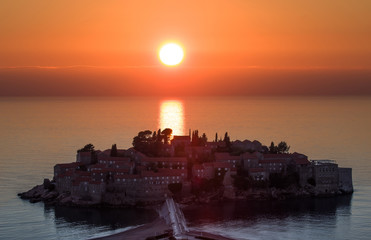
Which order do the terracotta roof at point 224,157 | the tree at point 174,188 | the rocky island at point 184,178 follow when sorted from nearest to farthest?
the rocky island at point 184,178 → the tree at point 174,188 → the terracotta roof at point 224,157

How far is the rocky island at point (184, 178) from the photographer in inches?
2525

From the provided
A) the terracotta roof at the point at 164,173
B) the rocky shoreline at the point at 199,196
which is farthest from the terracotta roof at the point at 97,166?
the terracotta roof at the point at 164,173

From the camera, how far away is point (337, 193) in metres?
68.7

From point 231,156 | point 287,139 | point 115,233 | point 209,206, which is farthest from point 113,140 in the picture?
point 115,233

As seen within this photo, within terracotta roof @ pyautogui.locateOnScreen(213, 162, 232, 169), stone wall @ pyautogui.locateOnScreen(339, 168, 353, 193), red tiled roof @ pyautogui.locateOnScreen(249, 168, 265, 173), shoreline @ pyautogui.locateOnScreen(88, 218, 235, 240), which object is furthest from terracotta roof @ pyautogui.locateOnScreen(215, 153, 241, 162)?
shoreline @ pyautogui.locateOnScreen(88, 218, 235, 240)

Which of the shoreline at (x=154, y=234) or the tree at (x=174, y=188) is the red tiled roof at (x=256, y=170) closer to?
the tree at (x=174, y=188)

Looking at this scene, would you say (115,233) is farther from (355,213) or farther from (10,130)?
(10,130)

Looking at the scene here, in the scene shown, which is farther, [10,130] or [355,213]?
[10,130]

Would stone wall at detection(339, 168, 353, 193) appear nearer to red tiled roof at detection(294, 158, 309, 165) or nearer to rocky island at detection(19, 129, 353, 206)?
rocky island at detection(19, 129, 353, 206)

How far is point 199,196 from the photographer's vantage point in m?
64.8

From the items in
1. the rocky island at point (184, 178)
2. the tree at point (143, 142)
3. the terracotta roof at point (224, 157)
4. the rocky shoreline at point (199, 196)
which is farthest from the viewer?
the tree at point (143, 142)

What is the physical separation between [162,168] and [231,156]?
29.1ft

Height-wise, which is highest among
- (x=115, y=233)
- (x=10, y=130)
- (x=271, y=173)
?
(x=10, y=130)

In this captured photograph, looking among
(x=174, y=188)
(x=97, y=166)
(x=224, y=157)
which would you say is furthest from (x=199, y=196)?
(x=97, y=166)
